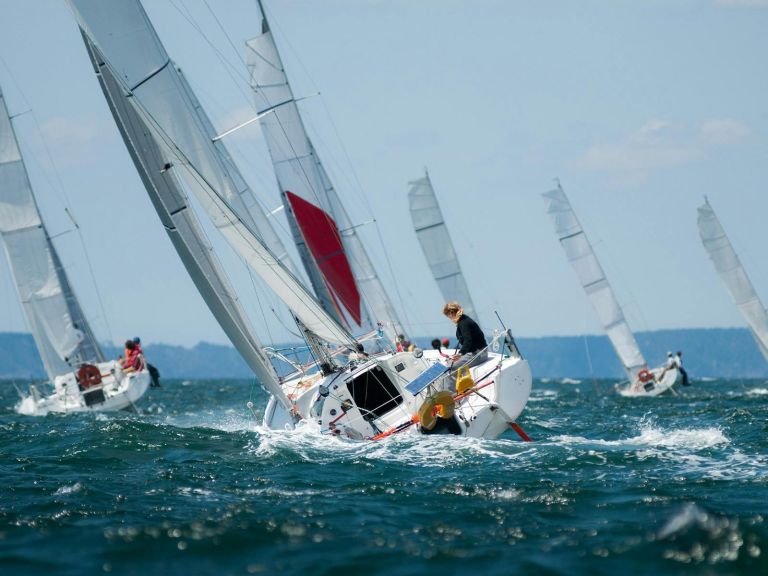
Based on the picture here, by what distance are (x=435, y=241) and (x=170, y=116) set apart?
19.8 meters

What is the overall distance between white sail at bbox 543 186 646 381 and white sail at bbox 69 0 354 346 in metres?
26.4

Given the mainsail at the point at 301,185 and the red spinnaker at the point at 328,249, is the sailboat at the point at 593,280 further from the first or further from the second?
the red spinnaker at the point at 328,249

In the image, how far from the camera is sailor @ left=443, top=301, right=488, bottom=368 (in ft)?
44.2

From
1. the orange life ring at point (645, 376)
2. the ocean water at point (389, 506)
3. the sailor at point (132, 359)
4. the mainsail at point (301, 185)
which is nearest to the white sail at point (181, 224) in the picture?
the ocean water at point (389, 506)

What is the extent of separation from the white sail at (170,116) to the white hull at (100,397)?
1356 cm

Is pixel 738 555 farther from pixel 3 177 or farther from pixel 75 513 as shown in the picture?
pixel 3 177

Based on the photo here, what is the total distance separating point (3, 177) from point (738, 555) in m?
26.5

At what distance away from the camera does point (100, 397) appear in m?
26.2

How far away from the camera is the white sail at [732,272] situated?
39125 mm

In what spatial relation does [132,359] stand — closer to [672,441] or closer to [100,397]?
[100,397]

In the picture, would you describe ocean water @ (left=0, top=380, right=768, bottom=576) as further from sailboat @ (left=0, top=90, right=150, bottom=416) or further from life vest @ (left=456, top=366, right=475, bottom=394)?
sailboat @ (left=0, top=90, right=150, bottom=416)

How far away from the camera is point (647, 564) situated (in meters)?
6.86

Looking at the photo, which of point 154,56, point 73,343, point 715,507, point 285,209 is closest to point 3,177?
point 73,343

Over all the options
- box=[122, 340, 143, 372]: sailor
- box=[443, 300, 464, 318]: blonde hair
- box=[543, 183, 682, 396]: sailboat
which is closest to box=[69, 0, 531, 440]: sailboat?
box=[443, 300, 464, 318]: blonde hair
